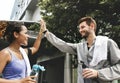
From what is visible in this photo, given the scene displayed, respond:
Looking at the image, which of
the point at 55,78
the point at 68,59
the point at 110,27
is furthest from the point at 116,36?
the point at 55,78

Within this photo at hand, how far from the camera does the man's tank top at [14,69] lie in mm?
3002

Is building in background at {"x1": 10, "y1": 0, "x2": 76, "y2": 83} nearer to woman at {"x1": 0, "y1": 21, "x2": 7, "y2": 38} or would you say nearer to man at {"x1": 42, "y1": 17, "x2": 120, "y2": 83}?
man at {"x1": 42, "y1": 17, "x2": 120, "y2": 83}

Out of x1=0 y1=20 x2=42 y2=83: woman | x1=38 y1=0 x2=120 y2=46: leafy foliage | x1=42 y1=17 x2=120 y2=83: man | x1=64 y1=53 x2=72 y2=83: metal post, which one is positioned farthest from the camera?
x1=64 y1=53 x2=72 y2=83: metal post

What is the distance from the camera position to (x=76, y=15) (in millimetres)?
10461

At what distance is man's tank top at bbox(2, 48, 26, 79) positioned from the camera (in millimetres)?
3002

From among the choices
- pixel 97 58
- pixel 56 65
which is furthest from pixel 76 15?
pixel 97 58

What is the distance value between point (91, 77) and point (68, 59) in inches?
412

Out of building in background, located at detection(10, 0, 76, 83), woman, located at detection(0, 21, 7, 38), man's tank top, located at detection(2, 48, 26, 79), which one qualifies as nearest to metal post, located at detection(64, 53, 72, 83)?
building in background, located at detection(10, 0, 76, 83)

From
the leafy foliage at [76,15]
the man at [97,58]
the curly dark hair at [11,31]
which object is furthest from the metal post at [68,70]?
the curly dark hair at [11,31]

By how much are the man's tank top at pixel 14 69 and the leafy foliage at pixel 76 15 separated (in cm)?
652

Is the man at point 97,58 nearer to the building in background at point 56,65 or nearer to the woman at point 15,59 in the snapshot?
the woman at point 15,59

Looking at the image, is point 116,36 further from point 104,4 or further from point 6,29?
point 6,29

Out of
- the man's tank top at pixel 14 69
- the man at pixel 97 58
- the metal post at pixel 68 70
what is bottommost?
the man's tank top at pixel 14 69

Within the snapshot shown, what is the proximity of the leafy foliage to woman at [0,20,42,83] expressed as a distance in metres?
6.36
